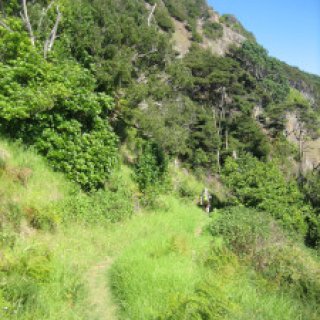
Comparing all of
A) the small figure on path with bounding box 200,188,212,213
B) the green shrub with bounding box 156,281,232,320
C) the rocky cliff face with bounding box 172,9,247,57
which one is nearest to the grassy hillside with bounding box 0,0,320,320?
the green shrub with bounding box 156,281,232,320

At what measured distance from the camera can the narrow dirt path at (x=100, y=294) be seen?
5.69 meters

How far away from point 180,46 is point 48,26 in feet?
94.0

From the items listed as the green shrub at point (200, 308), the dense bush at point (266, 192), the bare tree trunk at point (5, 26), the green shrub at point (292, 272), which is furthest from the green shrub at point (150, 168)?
the green shrub at point (200, 308)

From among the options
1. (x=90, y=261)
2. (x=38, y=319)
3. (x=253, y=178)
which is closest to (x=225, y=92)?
(x=253, y=178)

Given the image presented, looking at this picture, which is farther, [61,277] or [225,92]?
[225,92]

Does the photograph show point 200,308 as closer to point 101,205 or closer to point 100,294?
A: point 100,294

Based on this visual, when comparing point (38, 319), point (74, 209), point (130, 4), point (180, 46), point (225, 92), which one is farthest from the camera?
point (180, 46)

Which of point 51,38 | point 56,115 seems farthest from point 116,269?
point 51,38

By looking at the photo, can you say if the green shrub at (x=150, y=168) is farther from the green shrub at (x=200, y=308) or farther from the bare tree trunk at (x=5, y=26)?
the green shrub at (x=200, y=308)

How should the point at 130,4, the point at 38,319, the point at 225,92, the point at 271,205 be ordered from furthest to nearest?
the point at 225,92
the point at 130,4
the point at 271,205
the point at 38,319

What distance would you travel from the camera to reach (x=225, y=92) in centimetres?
3581

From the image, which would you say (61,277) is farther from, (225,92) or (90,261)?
(225,92)

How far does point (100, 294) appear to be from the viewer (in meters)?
6.39

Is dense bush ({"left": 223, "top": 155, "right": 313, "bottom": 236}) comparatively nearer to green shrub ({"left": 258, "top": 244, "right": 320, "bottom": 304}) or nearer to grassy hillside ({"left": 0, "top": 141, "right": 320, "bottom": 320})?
grassy hillside ({"left": 0, "top": 141, "right": 320, "bottom": 320})
